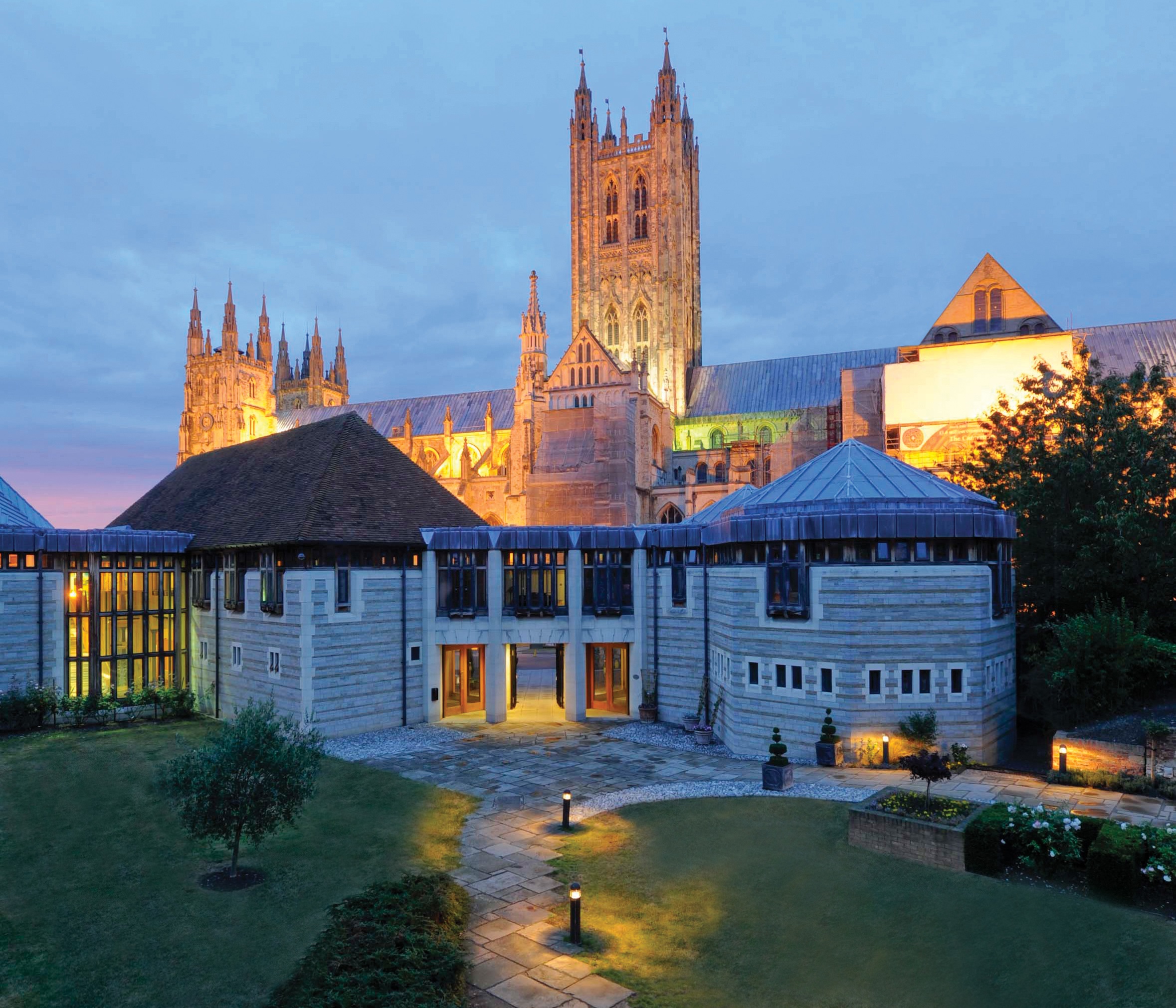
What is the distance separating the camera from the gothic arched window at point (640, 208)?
3792 inches

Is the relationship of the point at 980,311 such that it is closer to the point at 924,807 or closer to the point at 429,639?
the point at 429,639

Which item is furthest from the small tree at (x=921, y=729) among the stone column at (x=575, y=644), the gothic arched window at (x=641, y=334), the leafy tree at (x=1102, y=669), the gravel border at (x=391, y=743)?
the gothic arched window at (x=641, y=334)

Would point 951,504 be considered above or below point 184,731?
above

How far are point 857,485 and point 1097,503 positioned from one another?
11999 millimetres

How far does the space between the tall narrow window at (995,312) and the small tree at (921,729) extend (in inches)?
1671

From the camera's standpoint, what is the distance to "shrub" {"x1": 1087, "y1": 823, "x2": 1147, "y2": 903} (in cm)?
1546

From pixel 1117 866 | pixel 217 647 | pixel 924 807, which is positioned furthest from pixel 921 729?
pixel 217 647

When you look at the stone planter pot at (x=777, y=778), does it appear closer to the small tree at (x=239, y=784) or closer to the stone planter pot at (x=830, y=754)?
the stone planter pot at (x=830, y=754)

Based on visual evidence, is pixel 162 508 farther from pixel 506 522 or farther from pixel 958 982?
pixel 958 982

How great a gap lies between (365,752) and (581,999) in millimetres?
18372

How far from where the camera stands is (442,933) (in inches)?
558

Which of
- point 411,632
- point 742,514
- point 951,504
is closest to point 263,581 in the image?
point 411,632

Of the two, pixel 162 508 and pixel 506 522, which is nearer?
pixel 162 508

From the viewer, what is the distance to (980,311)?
58.7 meters
